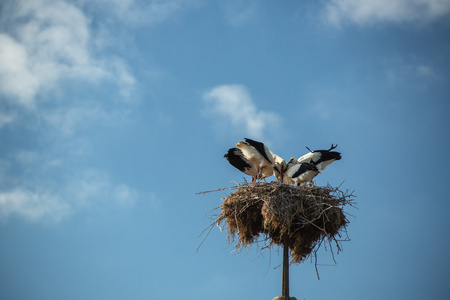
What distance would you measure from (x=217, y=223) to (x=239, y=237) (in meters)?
0.48

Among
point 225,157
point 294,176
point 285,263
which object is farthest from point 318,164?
point 285,263

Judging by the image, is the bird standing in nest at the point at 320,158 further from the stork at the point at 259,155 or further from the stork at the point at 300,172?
the stork at the point at 259,155

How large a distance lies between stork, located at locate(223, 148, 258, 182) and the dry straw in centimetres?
193

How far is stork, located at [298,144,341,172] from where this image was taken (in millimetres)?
12270

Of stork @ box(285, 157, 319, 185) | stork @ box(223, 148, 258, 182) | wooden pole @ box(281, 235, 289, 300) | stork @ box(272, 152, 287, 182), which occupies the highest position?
stork @ box(223, 148, 258, 182)

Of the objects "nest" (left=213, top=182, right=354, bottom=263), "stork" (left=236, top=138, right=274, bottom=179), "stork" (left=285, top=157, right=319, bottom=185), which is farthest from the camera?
"stork" (left=236, top=138, right=274, bottom=179)

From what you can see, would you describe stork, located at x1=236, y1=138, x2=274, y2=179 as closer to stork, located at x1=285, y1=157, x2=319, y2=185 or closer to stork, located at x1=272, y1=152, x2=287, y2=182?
stork, located at x1=272, y1=152, x2=287, y2=182

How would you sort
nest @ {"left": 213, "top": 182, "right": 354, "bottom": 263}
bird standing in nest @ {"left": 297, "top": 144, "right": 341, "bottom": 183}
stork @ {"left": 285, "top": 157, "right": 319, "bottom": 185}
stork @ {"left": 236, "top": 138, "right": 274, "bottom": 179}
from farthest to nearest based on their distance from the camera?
bird standing in nest @ {"left": 297, "top": 144, "right": 341, "bottom": 183}, stork @ {"left": 236, "top": 138, "right": 274, "bottom": 179}, stork @ {"left": 285, "top": 157, "right": 319, "bottom": 185}, nest @ {"left": 213, "top": 182, "right": 354, "bottom": 263}

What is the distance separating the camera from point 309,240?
10531 mm

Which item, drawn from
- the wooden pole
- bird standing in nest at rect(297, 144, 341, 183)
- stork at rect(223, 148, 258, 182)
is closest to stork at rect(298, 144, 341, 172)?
bird standing in nest at rect(297, 144, 341, 183)

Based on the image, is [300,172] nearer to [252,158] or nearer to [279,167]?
[279,167]

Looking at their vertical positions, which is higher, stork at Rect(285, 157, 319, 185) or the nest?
stork at Rect(285, 157, 319, 185)

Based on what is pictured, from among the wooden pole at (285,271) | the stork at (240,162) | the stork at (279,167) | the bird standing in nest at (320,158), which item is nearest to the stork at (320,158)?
the bird standing in nest at (320,158)

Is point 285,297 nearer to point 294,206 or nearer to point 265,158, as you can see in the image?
point 294,206
